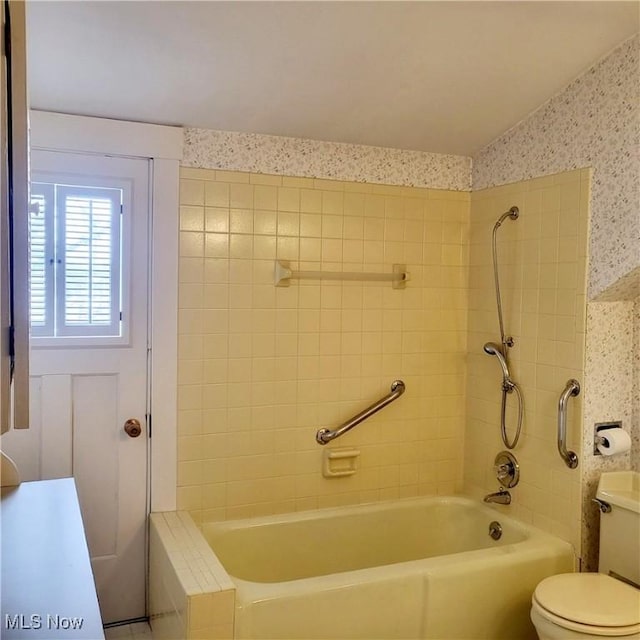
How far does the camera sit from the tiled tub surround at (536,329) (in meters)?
2.56

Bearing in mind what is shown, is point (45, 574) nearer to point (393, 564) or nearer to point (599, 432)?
point (393, 564)

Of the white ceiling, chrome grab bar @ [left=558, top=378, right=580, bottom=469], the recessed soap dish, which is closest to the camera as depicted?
the white ceiling

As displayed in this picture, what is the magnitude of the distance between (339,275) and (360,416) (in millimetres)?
658

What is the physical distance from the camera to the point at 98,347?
2607mm

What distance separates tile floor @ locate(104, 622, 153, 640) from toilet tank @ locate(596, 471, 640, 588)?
183cm

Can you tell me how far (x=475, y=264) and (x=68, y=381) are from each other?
6.44 ft

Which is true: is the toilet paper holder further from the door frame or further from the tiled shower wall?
the door frame

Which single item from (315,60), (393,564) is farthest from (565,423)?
(315,60)

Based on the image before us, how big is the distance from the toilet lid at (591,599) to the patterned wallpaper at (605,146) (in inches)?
42.0

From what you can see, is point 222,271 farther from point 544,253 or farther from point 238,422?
point 544,253

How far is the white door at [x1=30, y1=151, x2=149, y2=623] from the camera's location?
251cm

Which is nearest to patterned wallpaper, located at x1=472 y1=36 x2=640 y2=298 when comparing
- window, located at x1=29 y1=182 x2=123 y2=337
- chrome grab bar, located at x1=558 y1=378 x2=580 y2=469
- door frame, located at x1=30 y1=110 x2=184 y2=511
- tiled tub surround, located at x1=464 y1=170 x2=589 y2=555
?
tiled tub surround, located at x1=464 y1=170 x2=589 y2=555

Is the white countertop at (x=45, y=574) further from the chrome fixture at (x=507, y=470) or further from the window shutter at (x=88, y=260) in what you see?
the chrome fixture at (x=507, y=470)

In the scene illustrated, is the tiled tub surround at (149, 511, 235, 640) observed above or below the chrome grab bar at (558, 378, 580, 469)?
below
